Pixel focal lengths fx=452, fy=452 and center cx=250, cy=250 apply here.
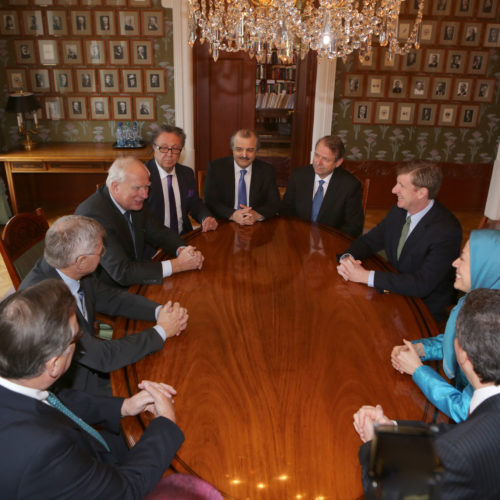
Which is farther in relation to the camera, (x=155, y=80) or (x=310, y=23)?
(x=155, y=80)

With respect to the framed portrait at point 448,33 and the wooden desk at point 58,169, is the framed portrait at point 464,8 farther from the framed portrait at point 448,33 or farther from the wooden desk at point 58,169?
the wooden desk at point 58,169

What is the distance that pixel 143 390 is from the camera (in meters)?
1.46

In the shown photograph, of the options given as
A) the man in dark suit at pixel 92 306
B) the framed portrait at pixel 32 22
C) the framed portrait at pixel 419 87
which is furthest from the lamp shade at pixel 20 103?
the framed portrait at pixel 419 87

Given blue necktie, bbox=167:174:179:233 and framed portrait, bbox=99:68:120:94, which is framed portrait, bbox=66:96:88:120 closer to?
framed portrait, bbox=99:68:120:94

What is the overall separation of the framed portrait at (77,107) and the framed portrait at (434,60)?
439 centimetres

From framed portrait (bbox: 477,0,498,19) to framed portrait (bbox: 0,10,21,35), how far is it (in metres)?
5.59

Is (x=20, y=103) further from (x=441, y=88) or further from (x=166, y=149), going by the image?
(x=441, y=88)

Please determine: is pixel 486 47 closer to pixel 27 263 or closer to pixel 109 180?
pixel 109 180

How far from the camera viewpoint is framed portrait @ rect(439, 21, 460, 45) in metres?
5.58

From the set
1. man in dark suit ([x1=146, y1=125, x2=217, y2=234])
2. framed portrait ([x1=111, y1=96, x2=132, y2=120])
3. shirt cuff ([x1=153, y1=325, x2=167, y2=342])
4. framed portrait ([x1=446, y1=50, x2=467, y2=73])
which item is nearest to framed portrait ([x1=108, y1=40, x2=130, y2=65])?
framed portrait ([x1=111, y1=96, x2=132, y2=120])

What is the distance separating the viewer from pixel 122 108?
588 centimetres

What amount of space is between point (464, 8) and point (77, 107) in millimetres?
4973

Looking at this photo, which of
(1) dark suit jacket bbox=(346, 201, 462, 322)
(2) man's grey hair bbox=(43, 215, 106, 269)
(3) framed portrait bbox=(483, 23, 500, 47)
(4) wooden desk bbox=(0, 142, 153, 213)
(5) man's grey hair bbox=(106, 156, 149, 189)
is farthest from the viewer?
(3) framed portrait bbox=(483, 23, 500, 47)

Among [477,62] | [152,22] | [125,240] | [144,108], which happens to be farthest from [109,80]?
[477,62]
